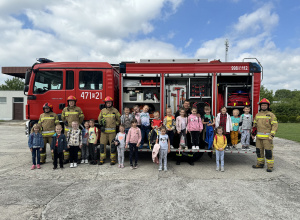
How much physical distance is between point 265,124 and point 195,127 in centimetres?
190

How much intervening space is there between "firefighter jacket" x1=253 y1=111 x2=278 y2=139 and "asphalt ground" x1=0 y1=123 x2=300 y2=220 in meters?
0.98

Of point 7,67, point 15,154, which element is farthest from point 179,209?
point 7,67

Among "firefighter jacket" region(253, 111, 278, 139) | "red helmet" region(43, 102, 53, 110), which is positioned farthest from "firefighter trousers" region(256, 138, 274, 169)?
"red helmet" region(43, 102, 53, 110)

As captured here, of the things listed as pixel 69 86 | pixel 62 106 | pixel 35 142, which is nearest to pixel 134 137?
pixel 62 106

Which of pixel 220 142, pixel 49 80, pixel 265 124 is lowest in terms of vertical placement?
pixel 220 142

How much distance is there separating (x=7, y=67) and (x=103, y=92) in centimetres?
2077

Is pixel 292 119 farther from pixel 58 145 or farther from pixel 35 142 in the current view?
pixel 35 142

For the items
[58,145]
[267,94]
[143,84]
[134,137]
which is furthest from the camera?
[267,94]

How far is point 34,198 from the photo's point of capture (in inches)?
139

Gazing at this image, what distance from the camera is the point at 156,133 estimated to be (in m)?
5.33

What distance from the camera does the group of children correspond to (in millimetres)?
5215

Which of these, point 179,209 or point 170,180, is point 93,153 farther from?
point 179,209

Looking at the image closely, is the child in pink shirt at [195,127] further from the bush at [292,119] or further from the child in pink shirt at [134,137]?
the bush at [292,119]

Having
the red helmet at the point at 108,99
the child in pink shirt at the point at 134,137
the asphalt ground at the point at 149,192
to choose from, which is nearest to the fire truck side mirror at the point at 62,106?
the red helmet at the point at 108,99
